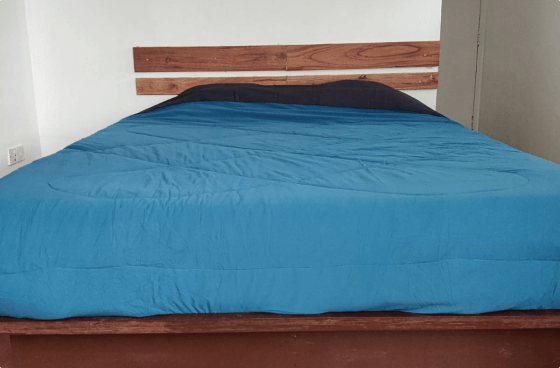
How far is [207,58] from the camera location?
2.79 m

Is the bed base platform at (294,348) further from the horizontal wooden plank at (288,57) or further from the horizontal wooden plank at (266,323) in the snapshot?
the horizontal wooden plank at (288,57)

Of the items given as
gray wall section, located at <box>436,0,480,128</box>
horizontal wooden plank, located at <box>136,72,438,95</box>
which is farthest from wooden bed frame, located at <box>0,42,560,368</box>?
gray wall section, located at <box>436,0,480,128</box>

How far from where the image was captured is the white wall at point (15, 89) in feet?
8.29

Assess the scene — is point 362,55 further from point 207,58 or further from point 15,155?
point 15,155

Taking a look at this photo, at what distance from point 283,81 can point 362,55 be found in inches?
18.4

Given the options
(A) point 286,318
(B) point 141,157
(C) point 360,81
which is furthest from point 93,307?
(C) point 360,81

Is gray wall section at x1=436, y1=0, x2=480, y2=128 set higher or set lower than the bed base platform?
higher

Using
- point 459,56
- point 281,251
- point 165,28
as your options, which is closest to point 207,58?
point 165,28

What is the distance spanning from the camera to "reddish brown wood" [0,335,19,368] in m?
1.09

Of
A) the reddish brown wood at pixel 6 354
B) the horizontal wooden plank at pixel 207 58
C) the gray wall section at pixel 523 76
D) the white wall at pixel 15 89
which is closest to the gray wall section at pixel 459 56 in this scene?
the gray wall section at pixel 523 76

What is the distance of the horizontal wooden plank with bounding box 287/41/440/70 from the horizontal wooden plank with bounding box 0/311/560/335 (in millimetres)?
1986

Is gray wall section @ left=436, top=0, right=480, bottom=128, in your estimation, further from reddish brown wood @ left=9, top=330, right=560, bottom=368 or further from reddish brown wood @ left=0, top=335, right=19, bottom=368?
reddish brown wood @ left=0, top=335, right=19, bottom=368

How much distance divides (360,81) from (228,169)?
1547mm

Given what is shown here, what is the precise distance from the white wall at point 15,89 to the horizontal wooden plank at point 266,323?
176 cm
